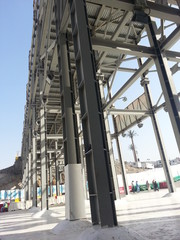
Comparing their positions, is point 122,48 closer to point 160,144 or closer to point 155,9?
Result: point 155,9

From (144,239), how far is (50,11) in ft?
48.6

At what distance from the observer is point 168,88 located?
9.48 metres

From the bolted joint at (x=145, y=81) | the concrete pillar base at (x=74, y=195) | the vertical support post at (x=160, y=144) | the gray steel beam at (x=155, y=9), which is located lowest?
the concrete pillar base at (x=74, y=195)

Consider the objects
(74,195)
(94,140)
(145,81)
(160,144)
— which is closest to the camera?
(94,140)

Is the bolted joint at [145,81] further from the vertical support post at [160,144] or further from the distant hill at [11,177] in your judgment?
the distant hill at [11,177]

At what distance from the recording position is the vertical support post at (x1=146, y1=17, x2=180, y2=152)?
8758 millimetres

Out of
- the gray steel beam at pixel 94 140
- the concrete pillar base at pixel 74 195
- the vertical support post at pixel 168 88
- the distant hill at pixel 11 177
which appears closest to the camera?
the gray steel beam at pixel 94 140

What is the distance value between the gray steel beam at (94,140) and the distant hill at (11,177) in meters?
58.2

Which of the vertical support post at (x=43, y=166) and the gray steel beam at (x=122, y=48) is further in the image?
the vertical support post at (x=43, y=166)

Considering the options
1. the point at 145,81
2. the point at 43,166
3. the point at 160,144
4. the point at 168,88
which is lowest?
the point at 43,166

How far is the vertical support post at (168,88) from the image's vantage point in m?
Result: 8.76

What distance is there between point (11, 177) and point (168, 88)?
6194 cm

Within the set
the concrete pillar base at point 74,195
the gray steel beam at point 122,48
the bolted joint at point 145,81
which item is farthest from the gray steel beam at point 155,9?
the bolted joint at point 145,81

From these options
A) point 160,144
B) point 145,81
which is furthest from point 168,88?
point 145,81
